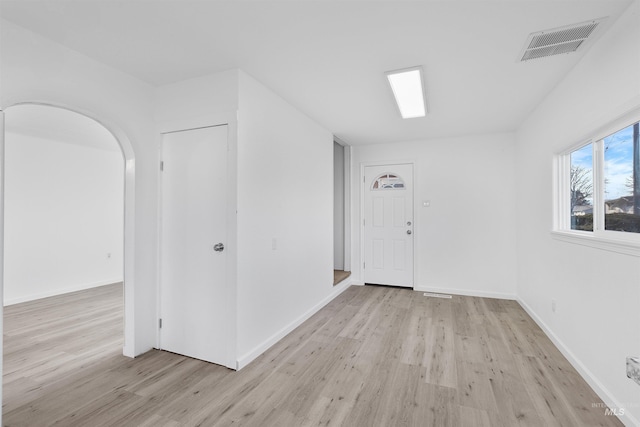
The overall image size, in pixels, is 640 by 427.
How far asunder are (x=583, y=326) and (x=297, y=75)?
3127mm

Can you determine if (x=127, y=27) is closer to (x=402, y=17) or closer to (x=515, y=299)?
(x=402, y=17)

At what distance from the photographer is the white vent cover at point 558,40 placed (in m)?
1.96

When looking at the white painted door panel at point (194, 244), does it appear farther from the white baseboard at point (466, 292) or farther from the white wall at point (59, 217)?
the white baseboard at point (466, 292)

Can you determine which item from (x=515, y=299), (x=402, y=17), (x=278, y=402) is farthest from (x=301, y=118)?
(x=515, y=299)

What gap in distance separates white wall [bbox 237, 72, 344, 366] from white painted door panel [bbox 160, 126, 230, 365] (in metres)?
0.19

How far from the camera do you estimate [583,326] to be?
2375mm

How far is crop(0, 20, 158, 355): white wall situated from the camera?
1.97 metres

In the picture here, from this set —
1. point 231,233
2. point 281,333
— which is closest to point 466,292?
point 281,333

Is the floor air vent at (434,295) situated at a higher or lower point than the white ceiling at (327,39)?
lower

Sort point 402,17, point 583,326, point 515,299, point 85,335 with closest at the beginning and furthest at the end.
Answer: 1. point 402,17
2. point 583,326
3. point 85,335
4. point 515,299

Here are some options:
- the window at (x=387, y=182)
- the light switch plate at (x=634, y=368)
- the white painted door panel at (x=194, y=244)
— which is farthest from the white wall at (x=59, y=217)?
the light switch plate at (x=634, y=368)

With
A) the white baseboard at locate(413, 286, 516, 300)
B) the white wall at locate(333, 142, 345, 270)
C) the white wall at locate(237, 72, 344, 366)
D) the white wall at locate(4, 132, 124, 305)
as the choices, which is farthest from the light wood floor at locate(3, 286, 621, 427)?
the white wall at locate(333, 142, 345, 270)

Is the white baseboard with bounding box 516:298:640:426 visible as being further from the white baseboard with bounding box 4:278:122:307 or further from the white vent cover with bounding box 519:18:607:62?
the white baseboard with bounding box 4:278:122:307

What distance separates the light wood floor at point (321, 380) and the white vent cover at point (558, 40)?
8.23 ft
